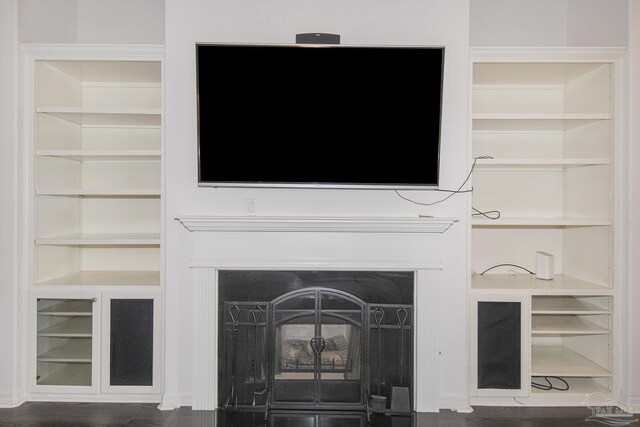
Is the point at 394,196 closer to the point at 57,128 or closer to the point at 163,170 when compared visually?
the point at 163,170

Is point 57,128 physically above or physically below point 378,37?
below

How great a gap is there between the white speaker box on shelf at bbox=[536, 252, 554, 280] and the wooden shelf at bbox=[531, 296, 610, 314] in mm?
182

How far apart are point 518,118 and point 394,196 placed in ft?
2.97

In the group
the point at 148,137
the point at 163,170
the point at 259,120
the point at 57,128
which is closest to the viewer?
the point at 259,120

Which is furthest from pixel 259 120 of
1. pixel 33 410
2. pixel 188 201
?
pixel 33 410

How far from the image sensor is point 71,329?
3250 millimetres

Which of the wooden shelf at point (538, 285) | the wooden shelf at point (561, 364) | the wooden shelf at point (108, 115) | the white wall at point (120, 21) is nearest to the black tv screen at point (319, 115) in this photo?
the wooden shelf at point (108, 115)

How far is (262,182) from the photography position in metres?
3.01

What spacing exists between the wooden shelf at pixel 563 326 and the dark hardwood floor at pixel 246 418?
0.46 metres

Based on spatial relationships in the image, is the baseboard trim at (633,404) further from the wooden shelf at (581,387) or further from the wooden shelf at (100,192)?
the wooden shelf at (100,192)

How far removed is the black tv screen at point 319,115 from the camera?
115 inches

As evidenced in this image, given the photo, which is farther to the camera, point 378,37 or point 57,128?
point 57,128

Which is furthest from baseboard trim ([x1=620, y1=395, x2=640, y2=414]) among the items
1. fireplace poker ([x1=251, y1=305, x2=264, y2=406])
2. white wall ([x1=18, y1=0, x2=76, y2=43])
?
white wall ([x1=18, y1=0, x2=76, y2=43])

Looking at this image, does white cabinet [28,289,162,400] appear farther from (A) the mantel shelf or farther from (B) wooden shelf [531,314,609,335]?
(B) wooden shelf [531,314,609,335]
